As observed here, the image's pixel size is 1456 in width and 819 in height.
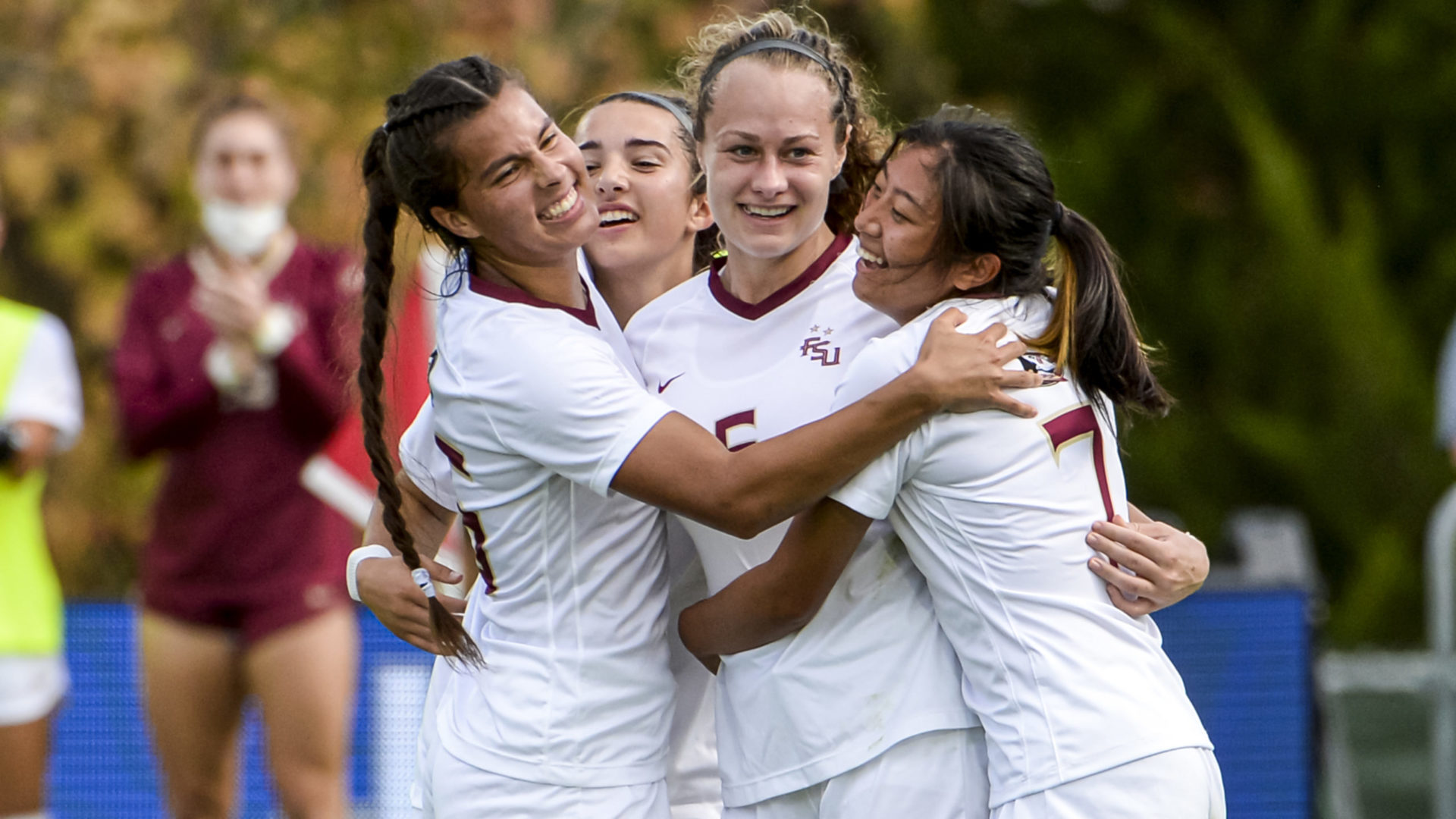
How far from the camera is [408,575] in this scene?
2664mm

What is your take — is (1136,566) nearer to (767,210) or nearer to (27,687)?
(767,210)

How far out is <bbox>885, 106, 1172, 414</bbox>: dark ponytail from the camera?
7.79 ft

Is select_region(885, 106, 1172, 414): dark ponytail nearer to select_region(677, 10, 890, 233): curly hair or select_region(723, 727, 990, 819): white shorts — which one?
select_region(677, 10, 890, 233): curly hair

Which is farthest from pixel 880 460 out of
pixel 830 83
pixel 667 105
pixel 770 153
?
pixel 667 105

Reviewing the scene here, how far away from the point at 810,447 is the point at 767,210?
0.47 m

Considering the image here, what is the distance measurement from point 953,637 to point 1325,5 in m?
7.37

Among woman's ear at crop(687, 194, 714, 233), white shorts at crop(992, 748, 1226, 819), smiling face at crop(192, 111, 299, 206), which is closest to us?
white shorts at crop(992, 748, 1226, 819)

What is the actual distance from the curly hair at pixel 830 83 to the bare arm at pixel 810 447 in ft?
1.61

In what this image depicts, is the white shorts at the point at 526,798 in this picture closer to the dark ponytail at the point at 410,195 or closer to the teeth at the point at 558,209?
the dark ponytail at the point at 410,195

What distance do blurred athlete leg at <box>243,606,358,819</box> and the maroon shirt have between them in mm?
179

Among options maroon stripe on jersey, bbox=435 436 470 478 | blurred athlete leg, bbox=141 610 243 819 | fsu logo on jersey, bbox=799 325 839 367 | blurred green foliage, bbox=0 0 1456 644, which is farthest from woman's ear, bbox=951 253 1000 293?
blurred green foliage, bbox=0 0 1456 644

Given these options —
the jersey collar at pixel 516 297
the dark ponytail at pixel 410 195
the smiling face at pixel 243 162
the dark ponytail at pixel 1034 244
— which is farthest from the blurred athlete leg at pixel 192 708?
the dark ponytail at pixel 1034 244

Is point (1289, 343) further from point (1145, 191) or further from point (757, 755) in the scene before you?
point (757, 755)

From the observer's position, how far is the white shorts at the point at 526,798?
2395mm
